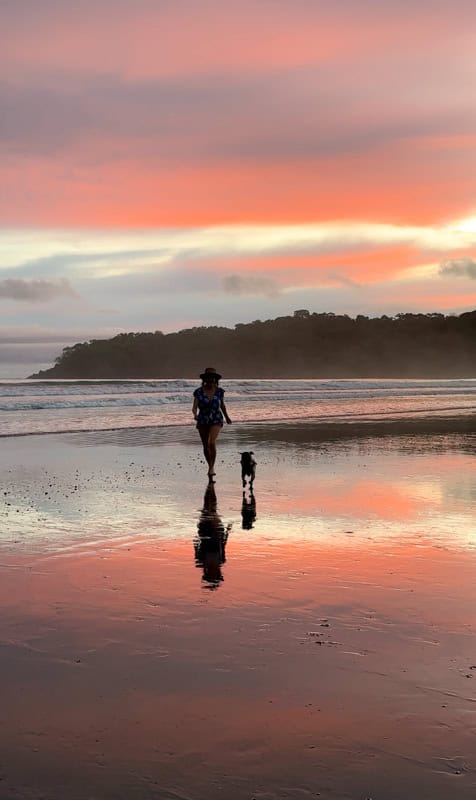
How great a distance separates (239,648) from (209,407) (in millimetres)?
10633

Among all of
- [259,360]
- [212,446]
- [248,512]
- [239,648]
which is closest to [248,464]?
[248,512]

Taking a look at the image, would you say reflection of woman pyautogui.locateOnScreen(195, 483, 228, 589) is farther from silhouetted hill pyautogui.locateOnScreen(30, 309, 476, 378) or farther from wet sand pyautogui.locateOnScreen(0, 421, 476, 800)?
silhouetted hill pyautogui.locateOnScreen(30, 309, 476, 378)

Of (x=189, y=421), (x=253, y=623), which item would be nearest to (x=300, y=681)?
(x=253, y=623)

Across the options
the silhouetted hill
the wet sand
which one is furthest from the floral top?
the silhouetted hill

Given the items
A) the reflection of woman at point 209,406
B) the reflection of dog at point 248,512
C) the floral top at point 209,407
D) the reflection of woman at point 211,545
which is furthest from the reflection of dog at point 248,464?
the floral top at point 209,407

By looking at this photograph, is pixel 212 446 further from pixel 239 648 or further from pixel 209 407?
pixel 239 648

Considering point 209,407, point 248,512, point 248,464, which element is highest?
point 209,407

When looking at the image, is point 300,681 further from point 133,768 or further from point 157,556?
point 157,556

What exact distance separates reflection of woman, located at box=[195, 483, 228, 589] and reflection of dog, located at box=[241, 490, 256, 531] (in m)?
0.30

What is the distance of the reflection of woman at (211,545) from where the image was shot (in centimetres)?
782

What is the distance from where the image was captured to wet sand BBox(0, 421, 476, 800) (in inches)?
160

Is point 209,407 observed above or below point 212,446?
above

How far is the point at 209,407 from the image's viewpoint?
16.2 meters

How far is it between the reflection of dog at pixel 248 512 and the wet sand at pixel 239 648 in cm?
6
